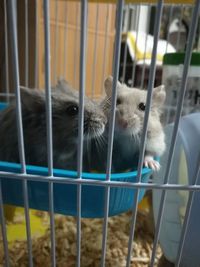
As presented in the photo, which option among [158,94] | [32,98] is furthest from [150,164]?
[32,98]

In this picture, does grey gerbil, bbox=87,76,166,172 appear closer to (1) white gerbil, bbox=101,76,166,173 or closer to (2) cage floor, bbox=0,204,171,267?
(1) white gerbil, bbox=101,76,166,173

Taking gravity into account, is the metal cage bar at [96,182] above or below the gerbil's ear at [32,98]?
below

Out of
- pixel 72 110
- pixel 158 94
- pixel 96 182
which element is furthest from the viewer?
pixel 158 94

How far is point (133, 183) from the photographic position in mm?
Result: 673

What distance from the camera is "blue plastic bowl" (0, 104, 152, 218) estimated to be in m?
0.71

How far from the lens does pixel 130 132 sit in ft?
2.97

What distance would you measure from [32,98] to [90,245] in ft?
1.95

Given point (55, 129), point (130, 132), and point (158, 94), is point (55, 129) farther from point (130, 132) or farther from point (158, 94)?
point (158, 94)

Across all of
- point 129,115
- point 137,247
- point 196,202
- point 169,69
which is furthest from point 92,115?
point 137,247

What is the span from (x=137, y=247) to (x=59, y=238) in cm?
30

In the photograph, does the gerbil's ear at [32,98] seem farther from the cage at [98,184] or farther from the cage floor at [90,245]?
the cage floor at [90,245]

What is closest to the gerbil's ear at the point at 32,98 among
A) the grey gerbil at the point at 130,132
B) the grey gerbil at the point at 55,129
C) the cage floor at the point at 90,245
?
the grey gerbil at the point at 55,129

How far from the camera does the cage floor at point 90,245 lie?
1.06m

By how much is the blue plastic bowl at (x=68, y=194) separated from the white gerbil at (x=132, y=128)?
0.16 metres
